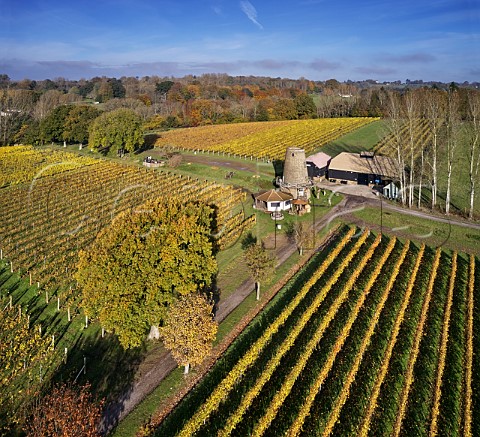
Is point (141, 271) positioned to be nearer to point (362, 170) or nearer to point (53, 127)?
point (362, 170)

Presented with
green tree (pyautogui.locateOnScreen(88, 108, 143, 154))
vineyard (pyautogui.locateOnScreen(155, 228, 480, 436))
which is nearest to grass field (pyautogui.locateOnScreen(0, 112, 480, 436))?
vineyard (pyautogui.locateOnScreen(155, 228, 480, 436))

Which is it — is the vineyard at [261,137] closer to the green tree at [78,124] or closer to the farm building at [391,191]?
the green tree at [78,124]

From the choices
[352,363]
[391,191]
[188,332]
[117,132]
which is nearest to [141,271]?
[188,332]

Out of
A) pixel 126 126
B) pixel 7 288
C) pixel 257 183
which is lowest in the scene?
pixel 7 288

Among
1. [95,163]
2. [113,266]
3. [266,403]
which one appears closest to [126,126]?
[95,163]

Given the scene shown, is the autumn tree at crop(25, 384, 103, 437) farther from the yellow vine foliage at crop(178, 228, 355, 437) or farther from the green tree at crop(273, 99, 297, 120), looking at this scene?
the green tree at crop(273, 99, 297, 120)

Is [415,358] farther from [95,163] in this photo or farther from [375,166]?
[95,163]
